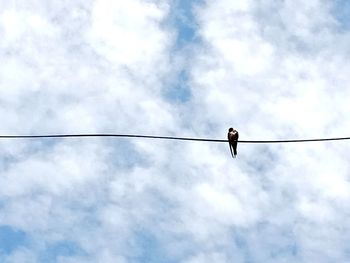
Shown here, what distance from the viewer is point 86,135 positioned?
16.0 m

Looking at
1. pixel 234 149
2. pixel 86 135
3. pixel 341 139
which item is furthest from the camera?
pixel 234 149

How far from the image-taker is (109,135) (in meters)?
16.3

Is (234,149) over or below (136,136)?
over

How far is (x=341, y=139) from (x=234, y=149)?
10221mm

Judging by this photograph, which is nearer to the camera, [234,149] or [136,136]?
[136,136]

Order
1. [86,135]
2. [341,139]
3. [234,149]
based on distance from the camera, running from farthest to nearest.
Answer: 1. [234,149]
2. [341,139]
3. [86,135]

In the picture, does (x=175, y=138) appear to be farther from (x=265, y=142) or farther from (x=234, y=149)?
(x=234, y=149)

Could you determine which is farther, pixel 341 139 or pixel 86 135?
pixel 341 139

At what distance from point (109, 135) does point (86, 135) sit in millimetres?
655

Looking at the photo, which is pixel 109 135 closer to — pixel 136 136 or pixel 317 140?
pixel 136 136

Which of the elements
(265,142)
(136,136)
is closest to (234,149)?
(265,142)

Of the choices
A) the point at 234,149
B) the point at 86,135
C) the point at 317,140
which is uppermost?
the point at 234,149

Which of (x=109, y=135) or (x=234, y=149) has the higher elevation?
(x=234, y=149)

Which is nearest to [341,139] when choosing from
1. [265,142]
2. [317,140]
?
[317,140]
